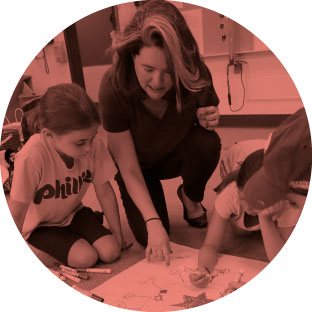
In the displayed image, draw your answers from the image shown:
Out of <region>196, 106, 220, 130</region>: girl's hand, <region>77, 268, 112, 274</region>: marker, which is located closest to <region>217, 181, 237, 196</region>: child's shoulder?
<region>196, 106, 220, 130</region>: girl's hand

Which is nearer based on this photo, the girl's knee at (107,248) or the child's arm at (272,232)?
the child's arm at (272,232)

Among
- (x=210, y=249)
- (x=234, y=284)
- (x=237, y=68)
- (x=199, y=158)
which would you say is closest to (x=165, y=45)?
(x=237, y=68)

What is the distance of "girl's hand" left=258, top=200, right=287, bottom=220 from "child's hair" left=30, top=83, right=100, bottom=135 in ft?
1.60

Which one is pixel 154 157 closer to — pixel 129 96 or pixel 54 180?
pixel 129 96

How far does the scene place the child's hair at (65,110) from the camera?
109 centimetres

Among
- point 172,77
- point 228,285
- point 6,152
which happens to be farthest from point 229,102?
point 6,152

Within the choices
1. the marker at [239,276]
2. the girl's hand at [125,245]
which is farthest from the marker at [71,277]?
the marker at [239,276]

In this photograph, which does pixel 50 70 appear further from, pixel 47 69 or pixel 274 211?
pixel 274 211

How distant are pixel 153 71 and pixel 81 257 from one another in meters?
0.56

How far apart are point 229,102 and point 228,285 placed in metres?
0.48

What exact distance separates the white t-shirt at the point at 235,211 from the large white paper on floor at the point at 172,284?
0.11m

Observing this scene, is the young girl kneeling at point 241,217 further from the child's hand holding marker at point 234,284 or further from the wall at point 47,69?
the wall at point 47,69

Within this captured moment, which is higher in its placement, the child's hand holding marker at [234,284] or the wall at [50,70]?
the wall at [50,70]

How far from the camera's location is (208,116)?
42.9 inches
